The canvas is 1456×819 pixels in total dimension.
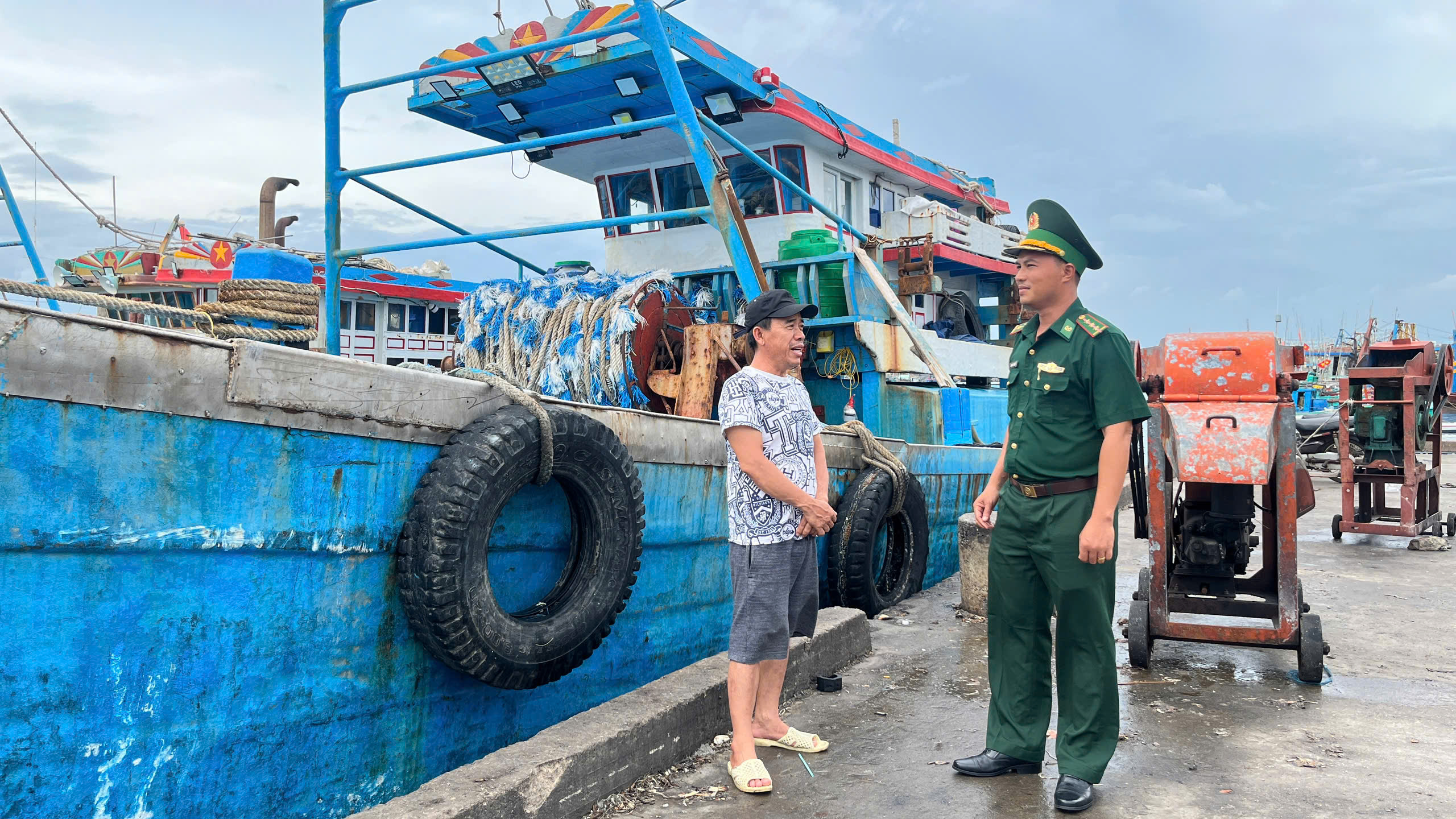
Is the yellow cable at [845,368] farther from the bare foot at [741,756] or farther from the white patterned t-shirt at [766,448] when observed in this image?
the bare foot at [741,756]

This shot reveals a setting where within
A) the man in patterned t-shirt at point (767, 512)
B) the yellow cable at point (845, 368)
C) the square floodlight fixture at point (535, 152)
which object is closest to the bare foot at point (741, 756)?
the man in patterned t-shirt at point (767, 512)

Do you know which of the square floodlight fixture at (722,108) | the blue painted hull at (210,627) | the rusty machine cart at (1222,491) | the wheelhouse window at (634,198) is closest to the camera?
the blue painted hull at (210,627)

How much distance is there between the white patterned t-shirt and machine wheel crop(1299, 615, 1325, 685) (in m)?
2.58

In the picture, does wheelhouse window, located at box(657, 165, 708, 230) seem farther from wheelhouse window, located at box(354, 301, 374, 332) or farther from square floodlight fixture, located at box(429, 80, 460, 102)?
wheelhouse window, located at box(354, 301, 374, 332)

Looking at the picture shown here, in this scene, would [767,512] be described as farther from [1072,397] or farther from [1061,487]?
[1072,397]

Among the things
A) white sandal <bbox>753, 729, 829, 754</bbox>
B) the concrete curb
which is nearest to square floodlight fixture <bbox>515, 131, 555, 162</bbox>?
the concrete curb

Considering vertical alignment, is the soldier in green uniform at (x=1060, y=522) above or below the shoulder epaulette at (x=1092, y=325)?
below

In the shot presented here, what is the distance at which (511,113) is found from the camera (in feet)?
27.1

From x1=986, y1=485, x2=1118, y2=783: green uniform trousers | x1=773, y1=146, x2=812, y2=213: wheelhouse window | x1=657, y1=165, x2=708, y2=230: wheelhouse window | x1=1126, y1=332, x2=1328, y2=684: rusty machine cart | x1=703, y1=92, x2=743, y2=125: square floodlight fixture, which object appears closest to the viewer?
x1=986, y1=485, x2=1118, y2=783: green uniform trousers

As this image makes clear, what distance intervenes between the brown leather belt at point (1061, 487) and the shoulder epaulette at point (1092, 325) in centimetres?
47

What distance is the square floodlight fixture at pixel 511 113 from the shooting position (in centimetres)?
812

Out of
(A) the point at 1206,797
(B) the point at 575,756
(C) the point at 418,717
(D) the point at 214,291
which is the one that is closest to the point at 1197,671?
(A) the point at 1206,797

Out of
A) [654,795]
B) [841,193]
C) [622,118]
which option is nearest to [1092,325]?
[654,795]

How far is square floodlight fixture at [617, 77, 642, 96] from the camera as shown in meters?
7.42
